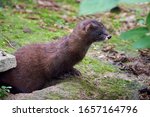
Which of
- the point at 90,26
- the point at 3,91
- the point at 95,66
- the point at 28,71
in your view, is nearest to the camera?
the point at 3,91

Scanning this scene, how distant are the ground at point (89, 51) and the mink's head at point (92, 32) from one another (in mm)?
483

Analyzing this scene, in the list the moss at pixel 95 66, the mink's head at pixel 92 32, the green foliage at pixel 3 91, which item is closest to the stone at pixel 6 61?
the green foliage at pixel 3 91

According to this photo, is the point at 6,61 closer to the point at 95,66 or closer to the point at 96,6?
the point at 95,66

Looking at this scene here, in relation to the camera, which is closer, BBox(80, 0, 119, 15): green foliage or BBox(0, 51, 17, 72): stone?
BBox(80, 0, 119, 15): green foliage

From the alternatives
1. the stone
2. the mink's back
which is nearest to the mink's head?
the mink's back

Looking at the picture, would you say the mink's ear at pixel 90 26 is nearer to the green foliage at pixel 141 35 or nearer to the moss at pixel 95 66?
the moss at pixel 95 66

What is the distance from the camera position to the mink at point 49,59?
16.7 feet

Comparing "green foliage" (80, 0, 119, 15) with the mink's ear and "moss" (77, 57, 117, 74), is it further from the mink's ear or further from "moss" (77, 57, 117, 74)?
"moss" (77, 57, 117, 74)

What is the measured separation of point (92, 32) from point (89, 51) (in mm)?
1449

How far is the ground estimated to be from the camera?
4750mm

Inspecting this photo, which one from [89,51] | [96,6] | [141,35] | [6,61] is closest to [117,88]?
[6,61]

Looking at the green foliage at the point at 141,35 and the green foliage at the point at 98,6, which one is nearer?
the green foliage at the point at 98,6

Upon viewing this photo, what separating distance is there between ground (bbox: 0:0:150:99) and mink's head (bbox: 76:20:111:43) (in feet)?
1.58

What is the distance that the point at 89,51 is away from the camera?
6703 millimetres
